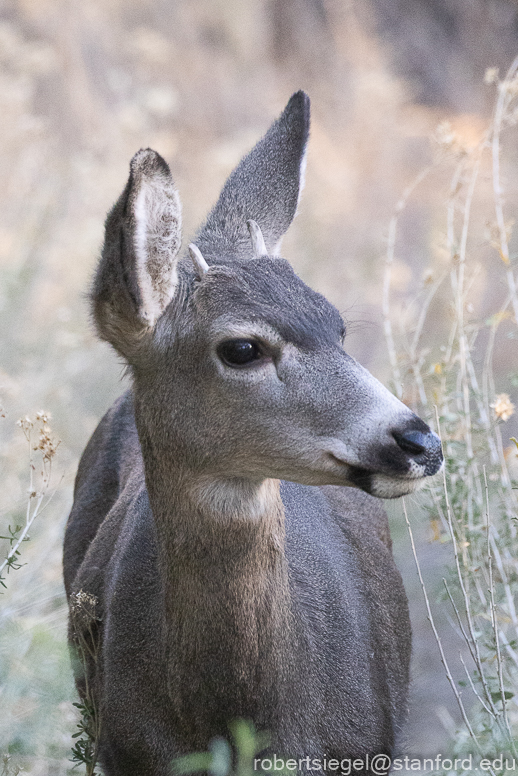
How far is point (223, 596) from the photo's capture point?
10.5 feet

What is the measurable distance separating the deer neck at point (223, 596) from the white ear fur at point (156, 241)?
63cm

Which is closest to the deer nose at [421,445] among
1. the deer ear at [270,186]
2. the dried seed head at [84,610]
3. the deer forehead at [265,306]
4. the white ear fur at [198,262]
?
the deer forehead at [265,306]

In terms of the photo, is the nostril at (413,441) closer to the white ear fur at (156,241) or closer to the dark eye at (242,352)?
the dark eye at (242,352)

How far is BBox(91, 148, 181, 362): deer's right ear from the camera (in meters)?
2.95

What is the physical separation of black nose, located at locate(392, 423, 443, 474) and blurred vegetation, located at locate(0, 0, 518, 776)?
169 inches

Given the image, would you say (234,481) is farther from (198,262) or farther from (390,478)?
(198,262)

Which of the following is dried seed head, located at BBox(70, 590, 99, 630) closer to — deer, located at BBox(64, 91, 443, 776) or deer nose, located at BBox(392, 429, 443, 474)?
deer, located at BBox(64, 91, 443, 776)

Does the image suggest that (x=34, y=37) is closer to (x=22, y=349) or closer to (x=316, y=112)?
(x=316, y=112)

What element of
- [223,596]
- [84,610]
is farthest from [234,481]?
[84,610]

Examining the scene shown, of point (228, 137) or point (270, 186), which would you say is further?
point (228, 137)

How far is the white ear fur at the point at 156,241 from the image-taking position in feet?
9.86

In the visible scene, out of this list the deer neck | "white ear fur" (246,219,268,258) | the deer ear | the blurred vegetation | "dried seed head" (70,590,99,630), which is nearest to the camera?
the deer neck

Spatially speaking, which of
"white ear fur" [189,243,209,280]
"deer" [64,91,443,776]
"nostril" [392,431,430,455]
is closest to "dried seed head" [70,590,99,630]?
"deer" [64,91,443,776]

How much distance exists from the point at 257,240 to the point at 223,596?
1362 mm
